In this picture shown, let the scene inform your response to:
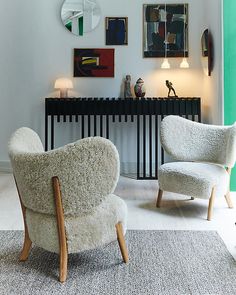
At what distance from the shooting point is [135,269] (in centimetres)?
207

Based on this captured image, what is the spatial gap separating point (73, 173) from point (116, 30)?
3.74m

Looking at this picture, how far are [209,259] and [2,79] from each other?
4091 mm

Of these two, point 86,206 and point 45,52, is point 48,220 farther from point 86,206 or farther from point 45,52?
point 45,52

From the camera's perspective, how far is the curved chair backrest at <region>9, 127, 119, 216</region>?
182 centimetres

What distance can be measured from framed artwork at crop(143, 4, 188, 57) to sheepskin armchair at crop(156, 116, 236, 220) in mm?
1954

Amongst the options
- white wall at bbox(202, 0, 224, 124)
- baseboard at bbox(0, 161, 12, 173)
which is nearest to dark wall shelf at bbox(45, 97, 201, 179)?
white wall at bbox(202, 0, 224, 124)

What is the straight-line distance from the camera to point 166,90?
5168mm

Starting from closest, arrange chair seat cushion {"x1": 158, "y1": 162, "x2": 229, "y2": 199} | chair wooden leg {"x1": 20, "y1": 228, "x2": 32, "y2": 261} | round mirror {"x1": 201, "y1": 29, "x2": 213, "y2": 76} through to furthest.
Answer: chair wooden leg {"x1": 20, "y1": 228, "x2": 32, "y2": 261}
chair seat cushion {"x1": 158, "y1": 162, "x2": 229, "y2": 199}
round mirror {"x1": 201, "y1": 29, "x2": 213, "y2": 76}

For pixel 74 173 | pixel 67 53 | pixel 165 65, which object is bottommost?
A: pixel 74 173

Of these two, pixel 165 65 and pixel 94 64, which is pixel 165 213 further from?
pixel 94 64

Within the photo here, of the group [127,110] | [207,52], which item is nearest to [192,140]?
[127,110]

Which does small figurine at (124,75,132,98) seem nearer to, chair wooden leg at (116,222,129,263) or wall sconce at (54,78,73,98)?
wall sconce at (54,78,73,98)

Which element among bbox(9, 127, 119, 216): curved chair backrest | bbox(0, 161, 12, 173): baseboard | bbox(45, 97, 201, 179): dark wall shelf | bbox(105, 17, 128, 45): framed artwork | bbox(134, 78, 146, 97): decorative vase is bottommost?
bbox(0, 161, 12, 173): baseboard

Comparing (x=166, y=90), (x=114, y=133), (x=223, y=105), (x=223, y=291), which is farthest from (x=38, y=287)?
(x=166, y=90)
